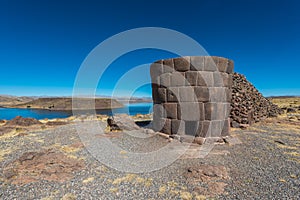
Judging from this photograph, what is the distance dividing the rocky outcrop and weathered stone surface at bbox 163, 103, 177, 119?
6918mm

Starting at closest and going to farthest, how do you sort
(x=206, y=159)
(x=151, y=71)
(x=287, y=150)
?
(x=206, y=159), (x=287, y=150), (x=151, y=71)

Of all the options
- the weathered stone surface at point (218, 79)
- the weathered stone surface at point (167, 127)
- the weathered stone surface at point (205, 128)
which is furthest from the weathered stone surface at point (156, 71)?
the weathered stone surface at point (205, 128)

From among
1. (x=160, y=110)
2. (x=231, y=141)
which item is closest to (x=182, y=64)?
(x=160, y=110)

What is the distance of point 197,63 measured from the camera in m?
8.03

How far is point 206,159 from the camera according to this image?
607cm

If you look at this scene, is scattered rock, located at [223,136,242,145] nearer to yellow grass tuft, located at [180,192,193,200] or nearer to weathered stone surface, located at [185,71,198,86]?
weathered stone surface, located at [185,71,198,86]

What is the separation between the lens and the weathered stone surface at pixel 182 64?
26.7 ft

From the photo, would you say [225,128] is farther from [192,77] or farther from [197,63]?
[197,63]

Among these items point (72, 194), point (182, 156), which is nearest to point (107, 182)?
point (72, 194)

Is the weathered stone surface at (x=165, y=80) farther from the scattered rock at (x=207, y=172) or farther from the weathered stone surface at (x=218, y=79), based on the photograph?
the scattered rock at (x=207, y=172)

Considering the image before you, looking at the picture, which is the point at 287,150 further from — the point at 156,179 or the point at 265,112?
the point at 265,112

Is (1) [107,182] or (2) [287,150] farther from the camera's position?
(2) [287,150]

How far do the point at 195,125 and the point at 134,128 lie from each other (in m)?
3.93

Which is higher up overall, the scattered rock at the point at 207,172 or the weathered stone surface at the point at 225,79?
the weathered stone surface at the point at 225,79
